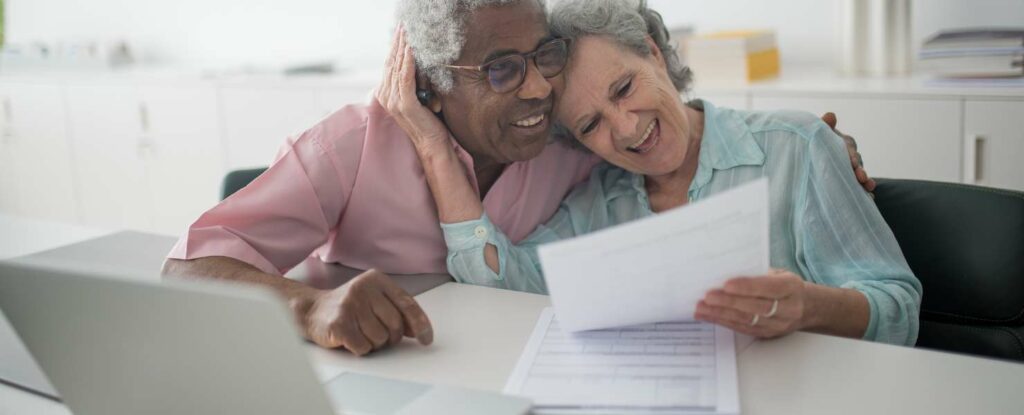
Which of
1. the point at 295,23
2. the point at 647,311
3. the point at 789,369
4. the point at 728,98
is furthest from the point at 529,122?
the point at 295,23

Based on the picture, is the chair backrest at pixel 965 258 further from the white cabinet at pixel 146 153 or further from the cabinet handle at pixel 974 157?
the white cabinet at pixel 146 153

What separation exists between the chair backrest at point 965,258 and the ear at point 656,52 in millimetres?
437

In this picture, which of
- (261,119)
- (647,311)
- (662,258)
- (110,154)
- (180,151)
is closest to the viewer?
(662,258)

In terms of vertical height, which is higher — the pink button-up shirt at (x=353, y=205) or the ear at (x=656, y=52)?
the ear at (x=656, y=52)

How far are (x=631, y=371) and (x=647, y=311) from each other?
77 millimetres

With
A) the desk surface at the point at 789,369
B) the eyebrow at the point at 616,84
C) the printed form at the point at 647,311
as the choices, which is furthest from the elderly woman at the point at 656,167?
the printed form at the point at 647,311

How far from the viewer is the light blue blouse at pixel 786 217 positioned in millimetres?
1487

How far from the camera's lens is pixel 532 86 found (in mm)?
1646

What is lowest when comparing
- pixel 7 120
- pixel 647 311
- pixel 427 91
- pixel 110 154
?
pixel 110 154

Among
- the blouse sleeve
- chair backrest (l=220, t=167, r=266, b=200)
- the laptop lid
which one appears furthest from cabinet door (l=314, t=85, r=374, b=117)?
the laptop lid

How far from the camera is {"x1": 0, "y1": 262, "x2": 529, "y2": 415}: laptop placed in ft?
2.99

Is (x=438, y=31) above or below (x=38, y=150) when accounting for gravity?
above

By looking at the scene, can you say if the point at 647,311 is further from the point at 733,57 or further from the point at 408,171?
the point at 733,57

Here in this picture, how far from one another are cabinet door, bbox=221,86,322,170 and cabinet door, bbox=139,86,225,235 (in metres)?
0.07
